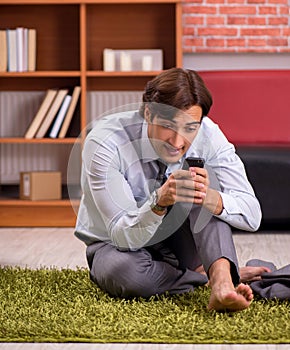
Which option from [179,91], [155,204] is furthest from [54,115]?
[155,204]

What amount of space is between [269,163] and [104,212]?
1965mm

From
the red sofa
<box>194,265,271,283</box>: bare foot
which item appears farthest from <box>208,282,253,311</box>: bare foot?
the red sofa

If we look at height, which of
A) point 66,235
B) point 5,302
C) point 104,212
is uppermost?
point 104,212

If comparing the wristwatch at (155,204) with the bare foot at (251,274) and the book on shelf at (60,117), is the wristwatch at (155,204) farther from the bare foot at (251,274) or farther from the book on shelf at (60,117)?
the book on shelf at (60,117)

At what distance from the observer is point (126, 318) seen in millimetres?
2477

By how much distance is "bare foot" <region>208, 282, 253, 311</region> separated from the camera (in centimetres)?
243

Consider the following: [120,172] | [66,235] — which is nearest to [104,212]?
[120,172]

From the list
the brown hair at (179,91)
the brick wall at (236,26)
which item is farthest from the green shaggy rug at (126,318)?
the brick wall at (236,26)

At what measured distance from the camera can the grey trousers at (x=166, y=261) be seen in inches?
103

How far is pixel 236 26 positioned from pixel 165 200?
3014 mm

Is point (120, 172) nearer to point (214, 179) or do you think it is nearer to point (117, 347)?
point (214, 179)

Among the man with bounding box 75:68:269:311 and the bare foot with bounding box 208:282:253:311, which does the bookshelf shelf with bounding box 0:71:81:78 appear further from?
the bare foot with bounding box 208:282:253:311

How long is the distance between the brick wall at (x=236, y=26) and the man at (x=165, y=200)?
8.29 ft

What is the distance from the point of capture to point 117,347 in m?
2.25
